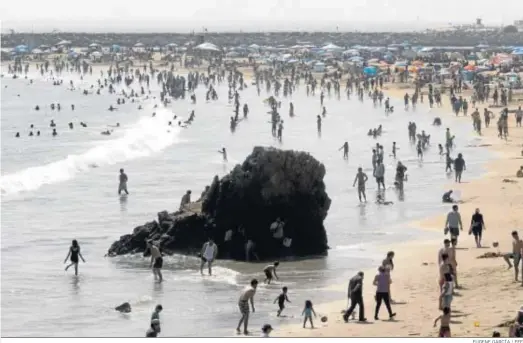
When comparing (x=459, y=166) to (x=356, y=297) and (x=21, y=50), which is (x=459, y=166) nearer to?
(x=356, y=297)

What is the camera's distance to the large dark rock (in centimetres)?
2445

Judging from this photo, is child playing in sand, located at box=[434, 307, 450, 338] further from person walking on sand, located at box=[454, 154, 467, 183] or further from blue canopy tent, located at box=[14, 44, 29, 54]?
blue canopy tent, located at box=[14, 44, 29, 54]

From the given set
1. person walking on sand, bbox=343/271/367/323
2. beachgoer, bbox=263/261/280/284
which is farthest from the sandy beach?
beachgoer, bbox=263/261/280/284

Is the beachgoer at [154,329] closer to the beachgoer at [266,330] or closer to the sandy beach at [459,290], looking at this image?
the beachgoer at [266,330]

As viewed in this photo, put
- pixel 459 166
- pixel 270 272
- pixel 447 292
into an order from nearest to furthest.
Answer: pixel 447 292
pixel 270 272
pixel 459 166

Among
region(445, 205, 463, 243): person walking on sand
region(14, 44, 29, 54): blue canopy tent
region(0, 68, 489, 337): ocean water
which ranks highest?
region(445, 205, 463, 243): person walking on sand

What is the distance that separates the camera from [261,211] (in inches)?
966

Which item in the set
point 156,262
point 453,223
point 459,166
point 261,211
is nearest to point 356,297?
point 156,262

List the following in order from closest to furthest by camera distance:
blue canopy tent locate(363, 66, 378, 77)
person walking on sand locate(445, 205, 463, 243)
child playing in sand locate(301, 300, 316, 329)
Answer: child playing in sand locate(301, 300, 316, 329)
person walking on sand locate(445, 205, 463, 243)
blue canopy tent locate(363, 66, 378, 77)

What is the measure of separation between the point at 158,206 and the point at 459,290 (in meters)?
14.1

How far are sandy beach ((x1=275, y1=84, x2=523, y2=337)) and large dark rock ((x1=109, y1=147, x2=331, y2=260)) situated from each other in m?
1.83

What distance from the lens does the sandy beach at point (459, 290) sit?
1767cm

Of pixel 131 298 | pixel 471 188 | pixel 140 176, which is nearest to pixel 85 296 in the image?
pixel 131 298

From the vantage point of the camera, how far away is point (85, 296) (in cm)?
2170
